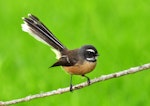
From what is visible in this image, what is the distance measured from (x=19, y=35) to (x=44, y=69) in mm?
1406

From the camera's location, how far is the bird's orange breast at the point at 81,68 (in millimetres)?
5126

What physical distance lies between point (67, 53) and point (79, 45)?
2950mm

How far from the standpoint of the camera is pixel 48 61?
8352mm

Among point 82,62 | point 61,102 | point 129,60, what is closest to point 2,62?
point 61,102

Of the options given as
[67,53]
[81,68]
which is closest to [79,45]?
[67,53]

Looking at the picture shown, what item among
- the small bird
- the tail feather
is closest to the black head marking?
the small bird

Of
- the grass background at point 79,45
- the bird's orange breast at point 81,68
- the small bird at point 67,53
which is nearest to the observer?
the bird's orange breast at point 81,68

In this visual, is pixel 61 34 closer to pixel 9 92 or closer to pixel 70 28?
pixel 70 28

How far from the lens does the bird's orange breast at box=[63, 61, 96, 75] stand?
5126 millimetres

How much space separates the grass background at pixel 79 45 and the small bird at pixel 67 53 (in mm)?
1593

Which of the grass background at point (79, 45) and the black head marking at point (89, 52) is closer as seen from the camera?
the black head marking at point (89, 52)

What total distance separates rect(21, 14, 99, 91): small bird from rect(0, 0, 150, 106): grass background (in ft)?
5.23

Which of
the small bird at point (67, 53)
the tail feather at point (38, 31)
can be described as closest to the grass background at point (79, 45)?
the small bird at point (67, 53)

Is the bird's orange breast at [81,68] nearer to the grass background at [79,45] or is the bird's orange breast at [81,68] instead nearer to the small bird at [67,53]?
the small bird at [67,53]
